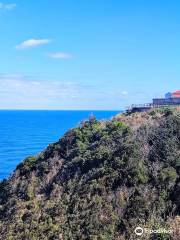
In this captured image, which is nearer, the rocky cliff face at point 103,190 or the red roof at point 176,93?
the rocky cliff face at point 103,190

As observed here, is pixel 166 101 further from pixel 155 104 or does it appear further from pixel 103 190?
pixel 103 190

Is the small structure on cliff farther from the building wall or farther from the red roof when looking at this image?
the red roof

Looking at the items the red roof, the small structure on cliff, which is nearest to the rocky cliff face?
the small structure on cliff

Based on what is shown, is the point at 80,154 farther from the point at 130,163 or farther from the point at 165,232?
the point at 165,232

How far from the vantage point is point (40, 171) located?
146 ft

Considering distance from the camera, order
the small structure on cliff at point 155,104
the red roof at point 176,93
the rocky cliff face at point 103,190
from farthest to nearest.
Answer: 1. the red roof at point 176,93
2. the small structure on cliff at point 155,104
3. the rocky cliff face at point 103,190

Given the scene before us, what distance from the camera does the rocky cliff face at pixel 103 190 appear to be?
3027 cm

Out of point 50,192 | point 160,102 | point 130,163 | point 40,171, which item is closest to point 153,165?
point 130,163

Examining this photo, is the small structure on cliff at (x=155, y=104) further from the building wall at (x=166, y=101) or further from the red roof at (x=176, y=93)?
the red roof at (x=176, y=93)

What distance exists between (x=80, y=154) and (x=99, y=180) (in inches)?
355

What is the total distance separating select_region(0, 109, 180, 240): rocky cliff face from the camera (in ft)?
99.3

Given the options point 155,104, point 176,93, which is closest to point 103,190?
point 155,104

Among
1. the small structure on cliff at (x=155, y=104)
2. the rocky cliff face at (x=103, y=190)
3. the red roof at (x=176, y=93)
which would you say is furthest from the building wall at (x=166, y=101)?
the rocky cliff face at (x=103, y=190)

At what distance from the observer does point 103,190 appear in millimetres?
34000
